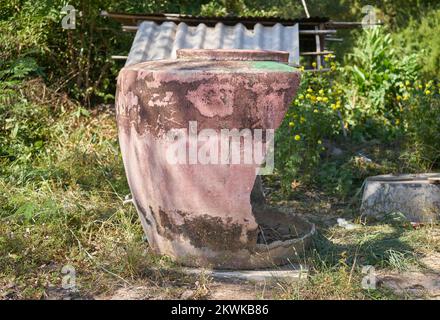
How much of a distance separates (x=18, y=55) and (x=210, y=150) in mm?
4460

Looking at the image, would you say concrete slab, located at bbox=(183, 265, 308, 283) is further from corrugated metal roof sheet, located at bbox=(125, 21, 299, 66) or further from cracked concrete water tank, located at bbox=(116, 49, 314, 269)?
corrugated metal roof sheet, located at bbox=(125, 21, 299, 66)

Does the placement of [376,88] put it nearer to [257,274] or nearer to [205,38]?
[205,38]

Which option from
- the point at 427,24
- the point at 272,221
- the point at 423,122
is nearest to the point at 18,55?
the point at 272,221

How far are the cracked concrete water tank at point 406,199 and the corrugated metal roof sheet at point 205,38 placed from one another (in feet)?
5.31

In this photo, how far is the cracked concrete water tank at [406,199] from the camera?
226 inches

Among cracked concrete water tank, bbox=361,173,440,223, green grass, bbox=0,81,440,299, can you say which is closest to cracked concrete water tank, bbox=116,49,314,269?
green grass, bbox=0,81,440,299

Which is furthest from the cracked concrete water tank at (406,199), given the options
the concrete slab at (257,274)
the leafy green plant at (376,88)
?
the leafy green plant at (376,88)

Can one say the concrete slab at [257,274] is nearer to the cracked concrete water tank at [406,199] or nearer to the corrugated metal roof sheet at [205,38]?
the cracked concrete water tank at [406,199]

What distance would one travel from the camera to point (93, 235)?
499cm

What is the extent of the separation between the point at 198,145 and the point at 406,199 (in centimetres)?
250

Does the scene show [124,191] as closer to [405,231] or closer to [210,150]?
[210,150]

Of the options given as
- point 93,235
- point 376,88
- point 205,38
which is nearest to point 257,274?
point 93,235

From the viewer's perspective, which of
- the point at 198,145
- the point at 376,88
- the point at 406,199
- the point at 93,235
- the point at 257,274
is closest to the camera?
the point at 198,145
